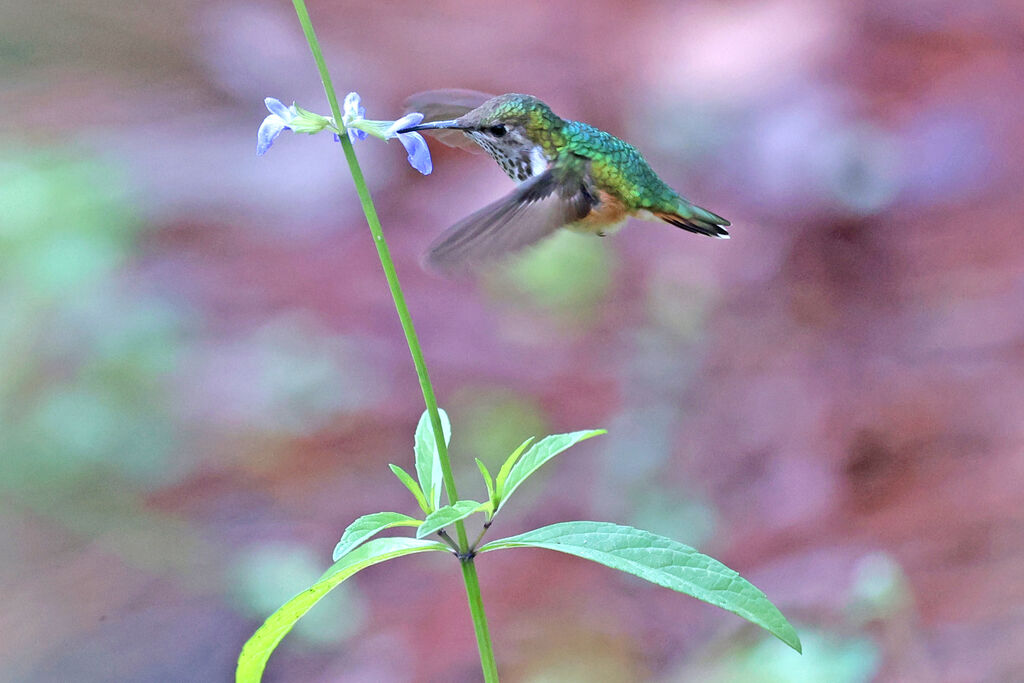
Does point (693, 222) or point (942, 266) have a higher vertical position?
point (942, 266)

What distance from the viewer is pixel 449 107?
147cm

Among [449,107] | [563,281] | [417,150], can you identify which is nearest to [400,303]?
[417,150]

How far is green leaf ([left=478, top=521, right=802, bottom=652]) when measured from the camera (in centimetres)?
104

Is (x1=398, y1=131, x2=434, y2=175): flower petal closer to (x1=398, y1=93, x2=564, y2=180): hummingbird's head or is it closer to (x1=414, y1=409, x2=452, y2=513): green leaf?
(x1=398, y1=93, x2=564, y2=180): hummingbird's head

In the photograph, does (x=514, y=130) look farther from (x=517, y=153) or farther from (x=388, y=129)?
(x=388, y=129)

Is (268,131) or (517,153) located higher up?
(517,153)

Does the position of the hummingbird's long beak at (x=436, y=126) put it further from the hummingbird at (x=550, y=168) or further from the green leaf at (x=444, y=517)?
the green leaf at (x=444, y=517)

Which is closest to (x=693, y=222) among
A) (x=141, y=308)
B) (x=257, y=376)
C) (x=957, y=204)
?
(x=257, y=376)

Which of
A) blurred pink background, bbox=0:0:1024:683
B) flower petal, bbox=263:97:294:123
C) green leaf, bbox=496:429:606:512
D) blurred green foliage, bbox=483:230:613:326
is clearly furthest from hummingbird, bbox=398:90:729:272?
blurred green foliage, bbox=483:230:613:326

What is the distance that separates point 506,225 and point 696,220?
49cm

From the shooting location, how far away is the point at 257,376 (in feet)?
12.1

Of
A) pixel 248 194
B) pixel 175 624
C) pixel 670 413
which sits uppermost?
pixel 248 194

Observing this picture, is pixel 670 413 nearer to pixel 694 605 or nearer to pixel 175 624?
pixel 694 605

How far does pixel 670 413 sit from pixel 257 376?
1.54m
